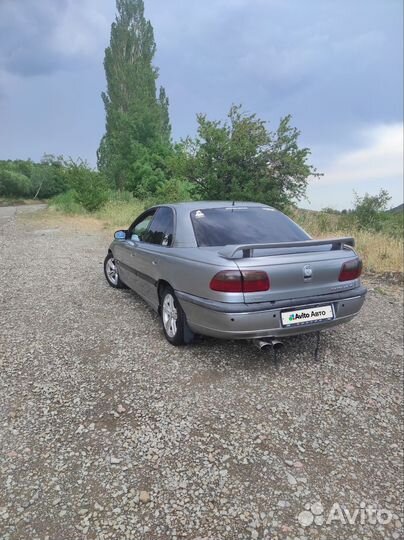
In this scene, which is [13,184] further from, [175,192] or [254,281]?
[254,281]

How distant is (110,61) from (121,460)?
39.4m

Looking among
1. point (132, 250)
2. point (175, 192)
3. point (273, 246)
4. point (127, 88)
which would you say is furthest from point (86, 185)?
point (127, 88)

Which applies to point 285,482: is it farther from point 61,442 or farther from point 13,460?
point 13,460

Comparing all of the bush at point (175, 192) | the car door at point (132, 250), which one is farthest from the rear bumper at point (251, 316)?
the bush at point (175, 192)

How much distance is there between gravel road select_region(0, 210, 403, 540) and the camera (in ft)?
6.13

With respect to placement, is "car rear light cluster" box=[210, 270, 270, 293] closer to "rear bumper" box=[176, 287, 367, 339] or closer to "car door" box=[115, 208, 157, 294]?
"rear bumper" box=[176, 287, 367, 339]

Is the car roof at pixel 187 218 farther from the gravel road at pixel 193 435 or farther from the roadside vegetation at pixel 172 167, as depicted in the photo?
the roadside vegetation at pixel 172 167

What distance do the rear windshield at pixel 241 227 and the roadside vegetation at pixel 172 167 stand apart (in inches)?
178

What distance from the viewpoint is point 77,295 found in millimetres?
5406

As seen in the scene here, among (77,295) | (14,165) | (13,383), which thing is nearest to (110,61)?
Answer: (77,295)

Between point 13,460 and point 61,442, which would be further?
point 61,442

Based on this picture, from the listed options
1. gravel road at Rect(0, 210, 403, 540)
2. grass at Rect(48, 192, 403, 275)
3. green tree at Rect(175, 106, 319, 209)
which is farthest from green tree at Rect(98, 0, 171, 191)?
gravel road at Rect(0, 210, 403, 540)

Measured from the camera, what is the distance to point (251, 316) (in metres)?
2.88

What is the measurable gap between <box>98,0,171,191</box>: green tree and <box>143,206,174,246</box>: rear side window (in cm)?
2695
